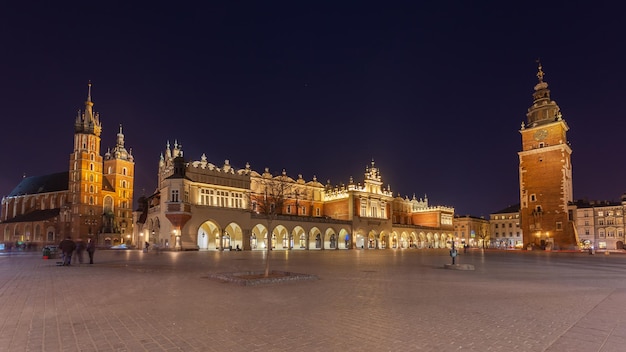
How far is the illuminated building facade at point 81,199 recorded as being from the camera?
87125mm

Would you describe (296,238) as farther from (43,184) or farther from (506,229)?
(506,229)

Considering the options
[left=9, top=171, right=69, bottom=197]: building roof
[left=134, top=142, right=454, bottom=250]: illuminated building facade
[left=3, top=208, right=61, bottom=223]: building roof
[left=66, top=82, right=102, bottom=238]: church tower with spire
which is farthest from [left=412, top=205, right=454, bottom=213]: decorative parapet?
[left=9, top=171, right=69, bottom=197]: building roof

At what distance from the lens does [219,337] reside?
6.95m

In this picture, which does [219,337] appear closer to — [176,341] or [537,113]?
[176,341]

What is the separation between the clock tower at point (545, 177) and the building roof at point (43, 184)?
95707 mm

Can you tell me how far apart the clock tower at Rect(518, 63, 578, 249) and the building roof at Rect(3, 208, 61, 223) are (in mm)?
93742

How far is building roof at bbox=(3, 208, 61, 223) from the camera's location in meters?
88.0

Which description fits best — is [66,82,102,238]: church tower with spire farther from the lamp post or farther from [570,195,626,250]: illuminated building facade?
[570,195,626,250]: illuminated building facade

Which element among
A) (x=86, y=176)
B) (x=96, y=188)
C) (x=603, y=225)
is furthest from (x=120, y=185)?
(x=603, y=225)

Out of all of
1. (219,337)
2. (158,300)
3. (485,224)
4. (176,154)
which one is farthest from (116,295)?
(485,224)

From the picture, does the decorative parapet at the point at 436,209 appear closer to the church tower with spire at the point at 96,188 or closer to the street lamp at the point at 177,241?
the street lamp at the point at 177,241

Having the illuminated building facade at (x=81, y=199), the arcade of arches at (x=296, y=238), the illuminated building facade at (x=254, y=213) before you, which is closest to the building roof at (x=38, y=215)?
the illuminated building facade at (x=81, y=199)

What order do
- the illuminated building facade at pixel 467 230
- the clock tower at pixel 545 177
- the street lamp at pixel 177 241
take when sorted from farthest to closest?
the illuminated building facade at pixel 467 230 → the clock tower at pixel 545 177 → the street lamp at pixel 177 241

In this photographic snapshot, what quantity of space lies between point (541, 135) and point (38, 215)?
334ft
